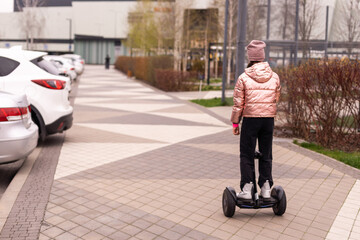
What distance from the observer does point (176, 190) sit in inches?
219

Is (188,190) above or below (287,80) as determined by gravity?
below

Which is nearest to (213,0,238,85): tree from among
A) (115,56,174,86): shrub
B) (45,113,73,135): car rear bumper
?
(115,56,174,86): shrub

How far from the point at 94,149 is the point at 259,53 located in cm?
423

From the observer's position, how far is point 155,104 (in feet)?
51.6

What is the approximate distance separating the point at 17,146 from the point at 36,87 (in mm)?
2008

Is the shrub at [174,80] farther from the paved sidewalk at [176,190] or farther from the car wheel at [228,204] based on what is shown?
the car wheel at [228,204]

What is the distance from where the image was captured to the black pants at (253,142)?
14.7 ft

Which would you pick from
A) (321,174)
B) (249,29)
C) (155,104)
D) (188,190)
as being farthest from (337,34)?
(188,190)

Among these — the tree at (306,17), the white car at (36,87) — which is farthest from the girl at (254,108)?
A: the tree at (306,17)

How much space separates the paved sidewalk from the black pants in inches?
20.4

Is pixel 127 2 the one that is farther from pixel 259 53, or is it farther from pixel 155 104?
pixel 259 53

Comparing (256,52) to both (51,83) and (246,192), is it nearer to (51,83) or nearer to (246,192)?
(246,192)

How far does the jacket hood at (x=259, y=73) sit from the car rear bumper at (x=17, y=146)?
10.6 feet

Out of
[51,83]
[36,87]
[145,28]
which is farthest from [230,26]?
[36,87]
